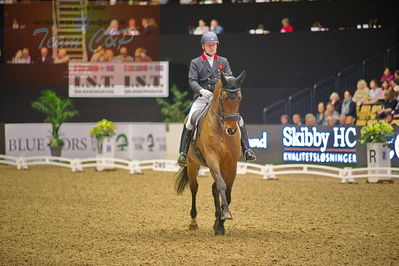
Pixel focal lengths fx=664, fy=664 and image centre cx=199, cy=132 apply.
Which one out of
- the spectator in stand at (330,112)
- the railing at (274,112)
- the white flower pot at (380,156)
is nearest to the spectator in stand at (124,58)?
the railing at (274,112)

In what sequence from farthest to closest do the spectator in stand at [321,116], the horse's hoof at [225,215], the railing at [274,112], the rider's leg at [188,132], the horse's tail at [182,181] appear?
1. the railing at [274,112]
2. the spectator in stand at [321,116]
3. the horse's tail at [182,181]
4. the rider's leg at [188,132]
5. the horse's hoof at [225,215]

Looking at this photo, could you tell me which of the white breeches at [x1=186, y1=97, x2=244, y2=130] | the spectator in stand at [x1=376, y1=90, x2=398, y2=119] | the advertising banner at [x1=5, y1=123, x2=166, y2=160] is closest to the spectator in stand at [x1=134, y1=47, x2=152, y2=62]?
the advertising banner at [x1=5, y1=123, x2=166, y2=160]

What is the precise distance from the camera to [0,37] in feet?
78.2

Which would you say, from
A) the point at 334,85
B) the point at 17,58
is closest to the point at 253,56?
the point at 334,85

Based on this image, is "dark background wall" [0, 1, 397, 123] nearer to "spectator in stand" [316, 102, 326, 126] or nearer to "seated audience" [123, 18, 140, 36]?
"seated audience" [123, 18, 140, 36]

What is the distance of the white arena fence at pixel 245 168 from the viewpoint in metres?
15.6

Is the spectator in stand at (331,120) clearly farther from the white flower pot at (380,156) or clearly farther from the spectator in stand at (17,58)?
the spectator in stand at (17,58)

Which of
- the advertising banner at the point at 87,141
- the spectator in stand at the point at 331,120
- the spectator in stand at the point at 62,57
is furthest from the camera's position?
the spectator in stand at the point at 62,57

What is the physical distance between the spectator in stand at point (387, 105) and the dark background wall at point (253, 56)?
2.32m

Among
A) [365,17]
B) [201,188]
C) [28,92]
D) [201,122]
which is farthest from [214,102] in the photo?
[28,92]

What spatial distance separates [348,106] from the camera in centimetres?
1867

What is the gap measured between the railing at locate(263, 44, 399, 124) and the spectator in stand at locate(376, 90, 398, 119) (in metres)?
1.94

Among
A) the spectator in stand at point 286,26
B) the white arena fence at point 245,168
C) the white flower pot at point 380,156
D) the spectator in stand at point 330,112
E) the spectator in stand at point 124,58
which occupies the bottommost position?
the white arena fence at point 245,168

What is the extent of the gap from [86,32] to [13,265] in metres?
17.4
